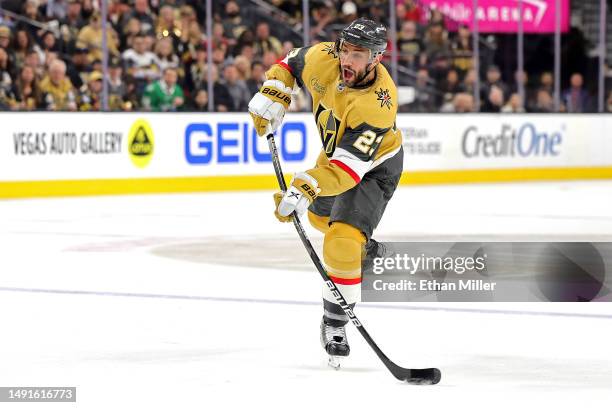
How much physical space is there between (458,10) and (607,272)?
9.61m

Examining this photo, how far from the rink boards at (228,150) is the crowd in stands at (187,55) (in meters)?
0.17

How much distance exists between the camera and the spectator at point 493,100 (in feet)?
54.1

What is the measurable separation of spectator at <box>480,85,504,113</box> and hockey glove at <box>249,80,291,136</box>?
11.7 metres

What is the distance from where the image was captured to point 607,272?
7.09m

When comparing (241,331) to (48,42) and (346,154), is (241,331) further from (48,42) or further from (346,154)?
(48,42)

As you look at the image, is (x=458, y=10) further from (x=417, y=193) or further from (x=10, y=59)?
(x=10, y=59)

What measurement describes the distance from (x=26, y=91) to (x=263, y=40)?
3057 millimetres

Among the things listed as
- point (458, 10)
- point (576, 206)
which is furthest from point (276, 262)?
point (458, 10)

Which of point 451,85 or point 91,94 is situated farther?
point 451,85

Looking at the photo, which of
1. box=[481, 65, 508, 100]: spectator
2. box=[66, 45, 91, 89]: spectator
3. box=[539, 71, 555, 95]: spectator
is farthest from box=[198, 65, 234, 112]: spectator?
box=[539, 71, 555, 95]: spectator

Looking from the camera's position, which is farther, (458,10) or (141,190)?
(458,10)

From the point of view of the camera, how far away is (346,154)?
4.39 m

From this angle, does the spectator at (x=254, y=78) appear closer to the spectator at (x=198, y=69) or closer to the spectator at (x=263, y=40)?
the spectator at (x=263, y=40)

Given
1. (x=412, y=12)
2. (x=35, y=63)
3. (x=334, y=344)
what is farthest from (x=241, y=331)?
(x=412, y=12)
